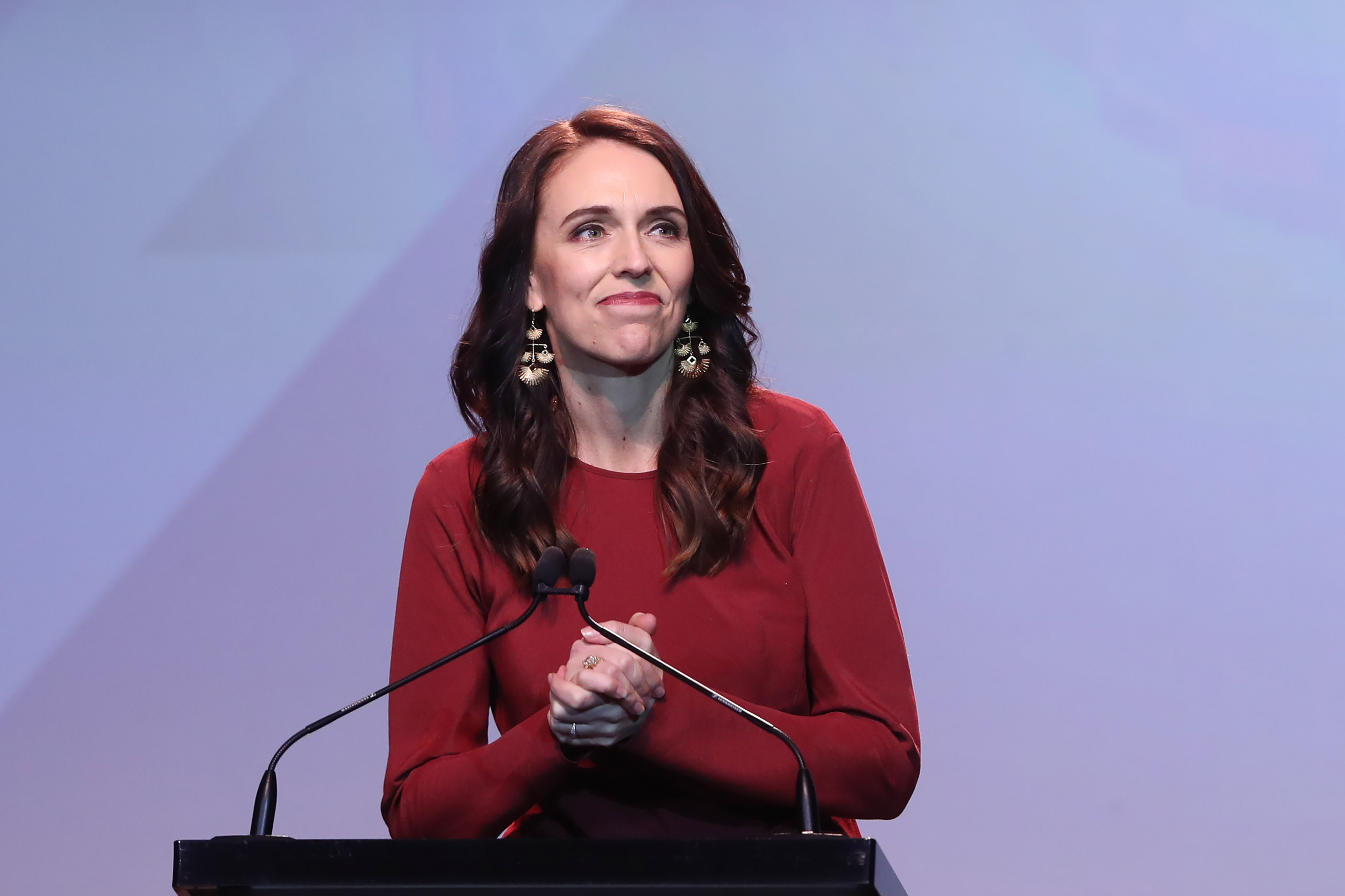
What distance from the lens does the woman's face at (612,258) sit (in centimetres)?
189

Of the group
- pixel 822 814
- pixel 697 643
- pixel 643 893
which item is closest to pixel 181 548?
pixel 697 643

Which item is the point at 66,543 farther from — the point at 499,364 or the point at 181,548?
the point at 499,364

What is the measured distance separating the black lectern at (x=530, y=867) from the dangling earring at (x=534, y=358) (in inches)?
33.8

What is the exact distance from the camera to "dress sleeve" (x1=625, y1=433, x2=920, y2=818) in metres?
1.66

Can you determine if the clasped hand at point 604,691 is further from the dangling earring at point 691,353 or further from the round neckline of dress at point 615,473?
the dangling earring at point 691,353

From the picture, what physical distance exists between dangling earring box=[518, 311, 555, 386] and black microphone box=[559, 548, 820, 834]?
532mm

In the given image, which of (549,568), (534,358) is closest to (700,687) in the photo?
(549,568)

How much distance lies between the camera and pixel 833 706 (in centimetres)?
182

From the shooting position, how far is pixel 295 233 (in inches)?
118

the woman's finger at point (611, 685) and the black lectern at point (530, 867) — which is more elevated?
the woman's finger at point (611, 685)

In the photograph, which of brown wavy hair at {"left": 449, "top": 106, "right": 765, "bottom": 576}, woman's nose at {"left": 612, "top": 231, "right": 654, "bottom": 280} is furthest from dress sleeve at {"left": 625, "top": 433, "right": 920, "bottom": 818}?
woman's nose at {"left": 612, "top": 231, "right": 654, "bottom": 280}

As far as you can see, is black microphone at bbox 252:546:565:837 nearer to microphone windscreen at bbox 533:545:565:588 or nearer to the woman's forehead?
microphone windscreen at bbox 533:545:565:588

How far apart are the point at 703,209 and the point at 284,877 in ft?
3.52

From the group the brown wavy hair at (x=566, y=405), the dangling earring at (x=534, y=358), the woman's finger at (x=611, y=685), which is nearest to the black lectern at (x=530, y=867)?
the woman's finger at (x=611, y=685)
